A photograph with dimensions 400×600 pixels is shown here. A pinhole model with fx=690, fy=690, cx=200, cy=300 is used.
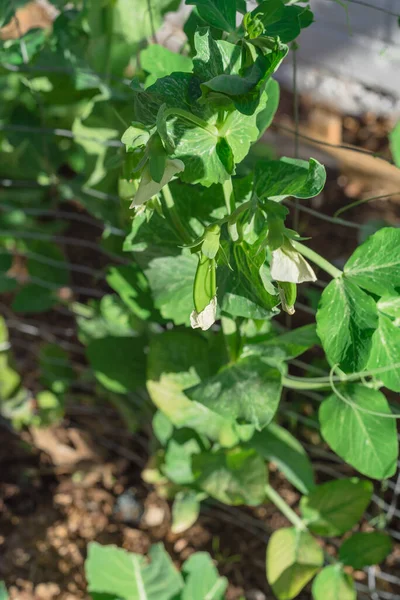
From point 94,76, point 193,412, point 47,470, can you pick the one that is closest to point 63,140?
point 94,76

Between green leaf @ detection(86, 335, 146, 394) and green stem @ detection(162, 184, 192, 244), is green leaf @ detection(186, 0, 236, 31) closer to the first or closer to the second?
green stem @ detection(162, 184, 192, 244)

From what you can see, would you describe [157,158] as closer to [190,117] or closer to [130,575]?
[190,117]

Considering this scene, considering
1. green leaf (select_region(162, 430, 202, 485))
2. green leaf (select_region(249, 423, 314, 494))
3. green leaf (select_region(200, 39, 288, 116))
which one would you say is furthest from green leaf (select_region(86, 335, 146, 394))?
green leaf (select_region(200, 39, 288, 116))

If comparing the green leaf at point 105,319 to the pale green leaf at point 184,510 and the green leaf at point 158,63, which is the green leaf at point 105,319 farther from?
the green leaf at point 158,63

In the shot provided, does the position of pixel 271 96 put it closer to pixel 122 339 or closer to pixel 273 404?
pixel 273 404

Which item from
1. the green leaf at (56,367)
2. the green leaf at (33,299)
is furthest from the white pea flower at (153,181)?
the green leaf at (56,367)

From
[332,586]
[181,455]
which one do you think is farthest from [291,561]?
[181,455]

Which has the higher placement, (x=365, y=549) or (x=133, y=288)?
(x=133, y=288)
